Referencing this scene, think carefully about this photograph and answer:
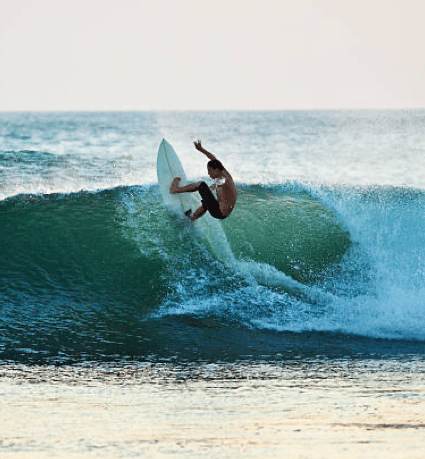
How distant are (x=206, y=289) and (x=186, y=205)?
1454mm

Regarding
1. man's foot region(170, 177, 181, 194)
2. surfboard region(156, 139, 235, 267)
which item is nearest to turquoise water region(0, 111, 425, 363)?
surfboard region(156, 139, 235, 267)

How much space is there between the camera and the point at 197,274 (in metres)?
7.58

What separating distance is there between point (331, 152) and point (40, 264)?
23.9m

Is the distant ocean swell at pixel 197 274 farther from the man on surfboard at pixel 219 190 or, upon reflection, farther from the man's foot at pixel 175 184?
the man on surfboard at pixel 219 190

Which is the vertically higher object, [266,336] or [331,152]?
[331,152]

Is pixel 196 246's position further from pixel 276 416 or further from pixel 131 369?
pixel 276 416

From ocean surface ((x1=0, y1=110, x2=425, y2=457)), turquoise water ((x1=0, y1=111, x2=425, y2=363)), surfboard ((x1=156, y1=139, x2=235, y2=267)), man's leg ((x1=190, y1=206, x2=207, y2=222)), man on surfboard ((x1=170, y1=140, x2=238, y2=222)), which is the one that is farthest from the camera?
surfboard ((x1=156, y1=139, x2=235, y2=267))

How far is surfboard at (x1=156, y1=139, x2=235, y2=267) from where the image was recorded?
8109 mm

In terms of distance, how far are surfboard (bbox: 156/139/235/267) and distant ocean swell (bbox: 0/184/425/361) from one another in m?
0.14

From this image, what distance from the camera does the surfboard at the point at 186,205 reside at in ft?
26.6

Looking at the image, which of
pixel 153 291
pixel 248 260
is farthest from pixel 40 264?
pixel 248 260

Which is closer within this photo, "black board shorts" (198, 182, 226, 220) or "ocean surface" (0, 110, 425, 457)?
"ocean surface" (0, 110, 425, 457)

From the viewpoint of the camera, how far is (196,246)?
8.12 metres

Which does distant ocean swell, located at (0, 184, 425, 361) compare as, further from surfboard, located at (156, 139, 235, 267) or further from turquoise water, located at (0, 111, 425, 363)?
surfboard, located at (156, 139, 235, 267)
